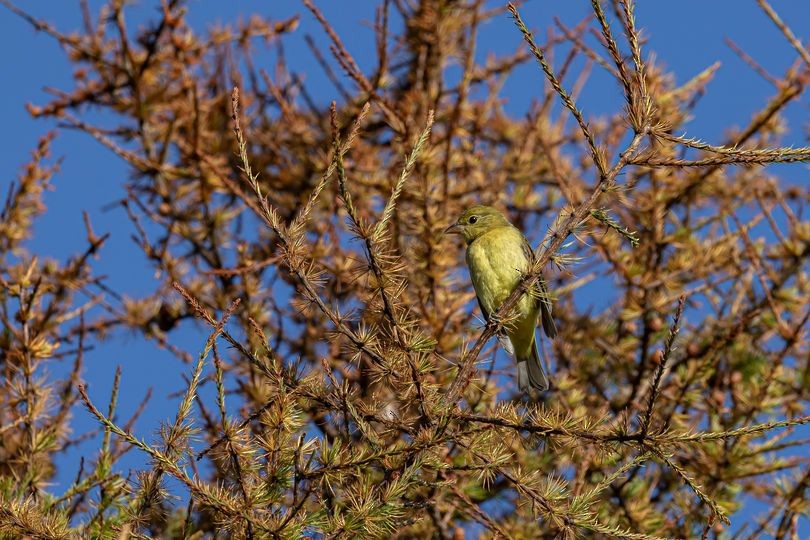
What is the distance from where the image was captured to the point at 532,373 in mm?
5336

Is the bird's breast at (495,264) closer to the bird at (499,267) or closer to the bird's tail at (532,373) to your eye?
the bird at (499,267)

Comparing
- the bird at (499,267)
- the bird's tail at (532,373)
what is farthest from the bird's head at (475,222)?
the bird's tail at (532,373)

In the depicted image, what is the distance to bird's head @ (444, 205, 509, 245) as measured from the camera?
17.5ft

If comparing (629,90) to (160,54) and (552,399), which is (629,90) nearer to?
(552,399)

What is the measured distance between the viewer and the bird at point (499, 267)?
5207 mm

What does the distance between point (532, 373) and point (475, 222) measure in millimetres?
883

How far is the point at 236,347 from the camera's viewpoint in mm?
2836

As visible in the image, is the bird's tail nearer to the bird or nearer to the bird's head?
the bird

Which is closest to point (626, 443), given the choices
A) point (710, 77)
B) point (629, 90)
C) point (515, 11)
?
point (629, 90)

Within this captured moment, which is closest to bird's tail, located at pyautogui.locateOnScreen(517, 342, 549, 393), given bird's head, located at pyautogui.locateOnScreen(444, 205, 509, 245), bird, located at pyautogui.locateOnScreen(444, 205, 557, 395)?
bird, located at pyautogui.locateOnScreen(444, 205, 557, 395)

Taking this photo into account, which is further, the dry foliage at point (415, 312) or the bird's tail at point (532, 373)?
the bird's tail at point (532, 373)

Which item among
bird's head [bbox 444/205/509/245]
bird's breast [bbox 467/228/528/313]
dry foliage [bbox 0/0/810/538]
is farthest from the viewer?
bird's head [bbox 444/205/509/245]

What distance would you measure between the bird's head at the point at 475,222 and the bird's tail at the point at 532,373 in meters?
0.70


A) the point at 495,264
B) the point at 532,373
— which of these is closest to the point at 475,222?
the point at 495,264
